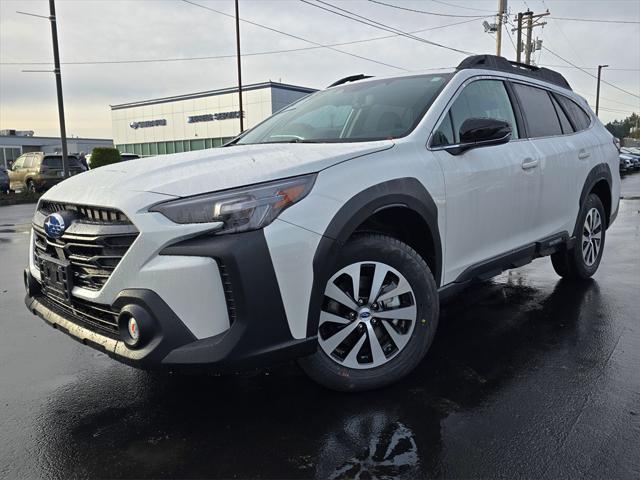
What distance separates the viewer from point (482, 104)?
12.7ft

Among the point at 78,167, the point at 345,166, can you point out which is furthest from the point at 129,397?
the point at 78,167

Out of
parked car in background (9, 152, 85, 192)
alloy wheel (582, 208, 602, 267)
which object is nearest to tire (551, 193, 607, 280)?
alloy wheel (582, 208, 602, 267)

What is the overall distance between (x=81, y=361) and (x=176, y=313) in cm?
167

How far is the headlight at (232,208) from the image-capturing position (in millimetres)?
2367

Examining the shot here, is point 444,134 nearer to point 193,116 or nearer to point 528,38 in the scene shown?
point 528,38

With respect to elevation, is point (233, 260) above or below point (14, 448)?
above

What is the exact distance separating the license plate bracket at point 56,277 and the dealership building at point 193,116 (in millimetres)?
36461

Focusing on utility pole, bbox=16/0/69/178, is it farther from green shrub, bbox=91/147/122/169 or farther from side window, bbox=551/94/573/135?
side window, bbox=551/94/573/135

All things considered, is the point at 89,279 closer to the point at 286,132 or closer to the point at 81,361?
the point at 81,361

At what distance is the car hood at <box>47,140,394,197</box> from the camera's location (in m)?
2.47

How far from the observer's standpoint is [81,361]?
359 centimetres

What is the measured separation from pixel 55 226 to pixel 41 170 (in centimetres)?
2116

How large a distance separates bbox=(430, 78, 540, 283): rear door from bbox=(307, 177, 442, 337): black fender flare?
0.17 metres

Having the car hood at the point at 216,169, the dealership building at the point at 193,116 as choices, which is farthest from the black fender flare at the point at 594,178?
the dealership building at the point at 193,116
